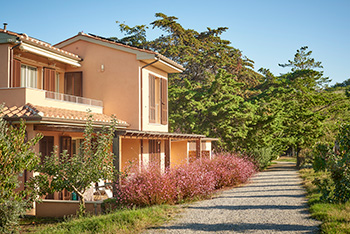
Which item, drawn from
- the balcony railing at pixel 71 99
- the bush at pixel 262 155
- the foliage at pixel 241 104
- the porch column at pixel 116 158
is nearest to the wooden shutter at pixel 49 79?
the balcony railing at pixel 71 99

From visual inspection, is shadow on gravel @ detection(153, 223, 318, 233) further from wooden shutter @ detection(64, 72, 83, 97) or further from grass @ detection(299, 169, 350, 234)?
wooden shutter @ detection(64, 72, 83, 97)

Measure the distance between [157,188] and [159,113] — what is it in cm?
766

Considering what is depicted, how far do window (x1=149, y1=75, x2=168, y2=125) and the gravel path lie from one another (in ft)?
19.1

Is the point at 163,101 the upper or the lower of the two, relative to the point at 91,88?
lower

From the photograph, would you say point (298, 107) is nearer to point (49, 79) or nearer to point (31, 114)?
point (49, 79)

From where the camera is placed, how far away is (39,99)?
12.7m

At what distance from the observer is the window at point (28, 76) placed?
1372 cm

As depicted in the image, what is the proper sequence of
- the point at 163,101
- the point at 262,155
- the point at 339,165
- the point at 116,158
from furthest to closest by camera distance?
the point at 262,155
the point at 163,101
the point at 116,158
the point at 339,165

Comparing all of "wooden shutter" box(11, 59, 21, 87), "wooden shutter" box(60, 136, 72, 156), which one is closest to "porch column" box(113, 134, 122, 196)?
"wooden shutter" box(60, 136, 72, 156)

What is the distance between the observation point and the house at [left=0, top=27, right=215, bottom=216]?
12438mm

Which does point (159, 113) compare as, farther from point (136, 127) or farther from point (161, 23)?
point (161, 23)

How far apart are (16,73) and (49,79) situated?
2012 mm

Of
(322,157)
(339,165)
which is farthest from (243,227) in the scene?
(322,157)

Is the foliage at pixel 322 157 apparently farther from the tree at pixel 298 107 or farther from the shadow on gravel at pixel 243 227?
the tree at pixel 298 107
